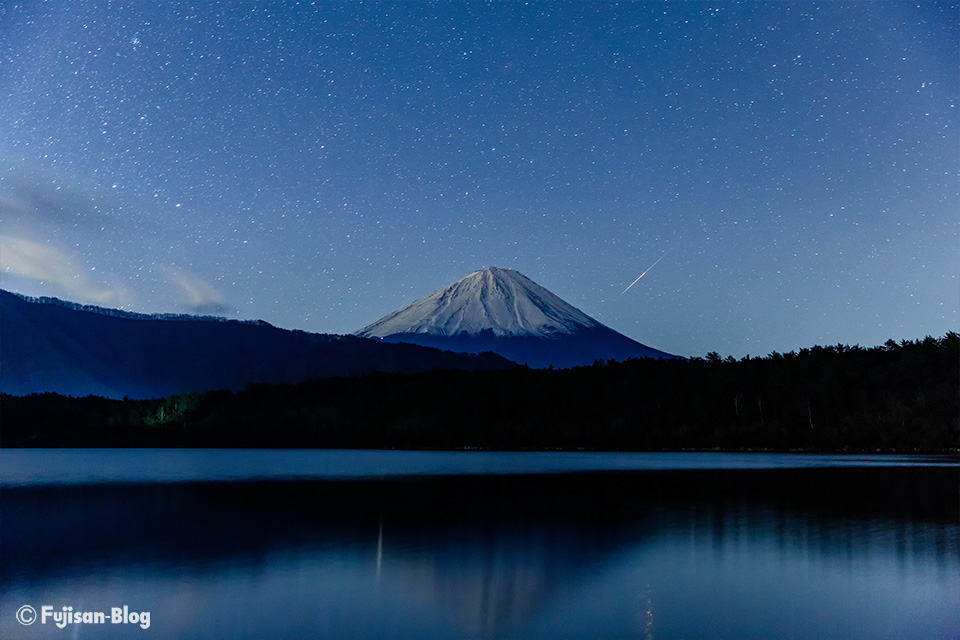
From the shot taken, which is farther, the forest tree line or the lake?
the forest tree line

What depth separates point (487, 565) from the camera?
17562mm

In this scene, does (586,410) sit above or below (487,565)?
above

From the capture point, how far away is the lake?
1282 centimetres

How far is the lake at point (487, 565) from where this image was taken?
12.8 metres

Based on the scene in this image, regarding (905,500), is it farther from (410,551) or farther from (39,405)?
(39,405)

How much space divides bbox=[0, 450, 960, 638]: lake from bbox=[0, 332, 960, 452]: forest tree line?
71.2 meters

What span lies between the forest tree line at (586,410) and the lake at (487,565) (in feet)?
233

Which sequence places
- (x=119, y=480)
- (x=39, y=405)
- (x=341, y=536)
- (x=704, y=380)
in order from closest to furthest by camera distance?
(x=341, y=536) < (x=119, y=480) < (x=704, y=380) < (x=39, y=405)

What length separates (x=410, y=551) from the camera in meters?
19.4

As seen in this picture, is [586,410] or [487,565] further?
[586,410]

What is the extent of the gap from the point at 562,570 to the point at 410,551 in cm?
429

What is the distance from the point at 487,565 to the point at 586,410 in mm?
113743

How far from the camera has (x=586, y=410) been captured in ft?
Result: 425

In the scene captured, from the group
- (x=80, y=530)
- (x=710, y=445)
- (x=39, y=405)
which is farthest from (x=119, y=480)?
(x=39, y=405)
